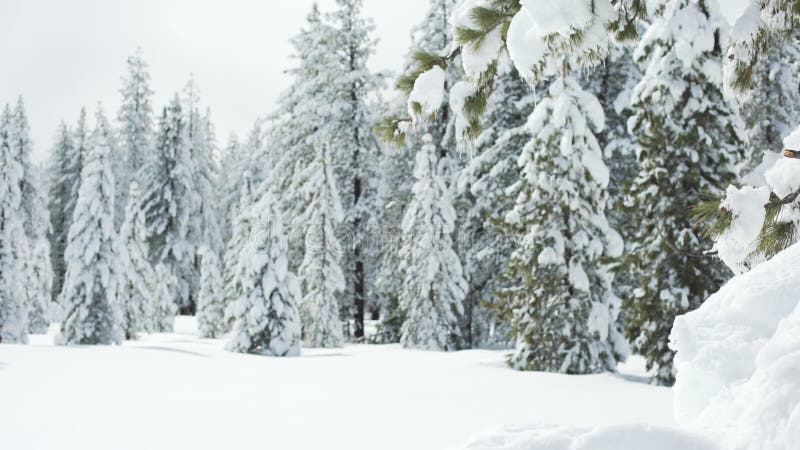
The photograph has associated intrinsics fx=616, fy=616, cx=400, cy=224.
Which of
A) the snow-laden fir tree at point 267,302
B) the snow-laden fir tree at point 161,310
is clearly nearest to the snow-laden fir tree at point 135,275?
the snow-laden fir tree at point 161,310

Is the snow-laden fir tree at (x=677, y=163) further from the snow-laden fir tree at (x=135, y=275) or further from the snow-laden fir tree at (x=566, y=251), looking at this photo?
the snow-laden fir tree at (x=135, y=275)

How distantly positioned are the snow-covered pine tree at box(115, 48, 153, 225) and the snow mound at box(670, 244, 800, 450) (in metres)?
47.1

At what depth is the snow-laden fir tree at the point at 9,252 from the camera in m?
18.6

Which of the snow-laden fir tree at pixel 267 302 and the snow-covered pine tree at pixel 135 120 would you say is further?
the snow-covered pine tree at pixel 135 120

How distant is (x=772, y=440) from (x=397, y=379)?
766 centimetres

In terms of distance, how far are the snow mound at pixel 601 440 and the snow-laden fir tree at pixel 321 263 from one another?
765 inches

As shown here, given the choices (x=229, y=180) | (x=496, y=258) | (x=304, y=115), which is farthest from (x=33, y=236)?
(x=496, y=258)

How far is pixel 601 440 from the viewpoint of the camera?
2143 millimetres

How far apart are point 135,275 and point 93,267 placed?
861 cm

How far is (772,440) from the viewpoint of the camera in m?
1.97

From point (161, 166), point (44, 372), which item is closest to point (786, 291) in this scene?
point (44, 372)

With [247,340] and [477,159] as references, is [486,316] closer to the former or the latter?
[477,159]

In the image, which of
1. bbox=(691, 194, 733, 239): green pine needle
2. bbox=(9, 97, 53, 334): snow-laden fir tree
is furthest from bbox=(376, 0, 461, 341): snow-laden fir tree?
bbox=(691, 194, 733, 239): green pine needle

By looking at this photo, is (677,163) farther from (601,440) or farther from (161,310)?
(161,310)
